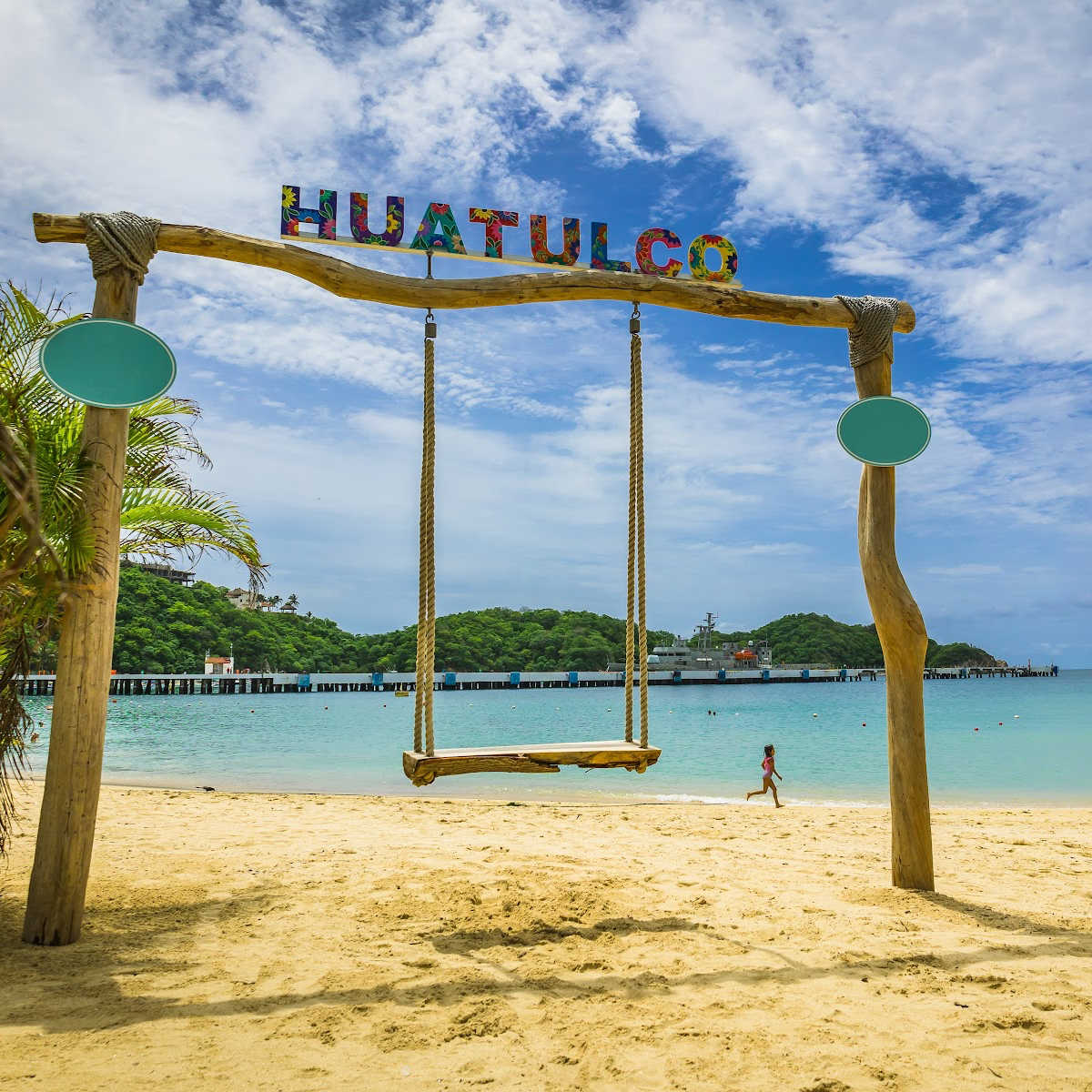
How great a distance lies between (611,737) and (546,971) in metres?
32.0

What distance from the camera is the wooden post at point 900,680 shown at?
205 inches

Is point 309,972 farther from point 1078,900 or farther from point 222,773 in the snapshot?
point 222,773

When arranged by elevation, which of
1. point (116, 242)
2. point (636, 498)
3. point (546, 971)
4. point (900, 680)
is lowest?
point (546, 971)

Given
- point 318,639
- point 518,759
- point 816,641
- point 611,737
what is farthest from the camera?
point 816,641

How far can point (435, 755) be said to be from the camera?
4363 millimetres

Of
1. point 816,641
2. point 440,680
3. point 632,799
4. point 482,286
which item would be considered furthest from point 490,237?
point 816,641

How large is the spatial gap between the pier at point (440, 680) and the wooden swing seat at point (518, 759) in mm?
43413

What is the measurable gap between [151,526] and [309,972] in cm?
270

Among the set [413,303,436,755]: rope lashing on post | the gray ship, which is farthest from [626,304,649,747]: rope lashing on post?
the gray ship

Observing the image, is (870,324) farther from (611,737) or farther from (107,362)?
(611,737)

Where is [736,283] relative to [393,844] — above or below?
above

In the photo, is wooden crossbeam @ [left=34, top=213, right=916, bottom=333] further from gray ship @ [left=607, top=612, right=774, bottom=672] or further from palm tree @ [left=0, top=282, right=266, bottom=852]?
gray ship @ [left=607, top=612, right=774, bottom=672]

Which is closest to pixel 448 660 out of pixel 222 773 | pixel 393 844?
pixel 222 773

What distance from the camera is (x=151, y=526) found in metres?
5.10
